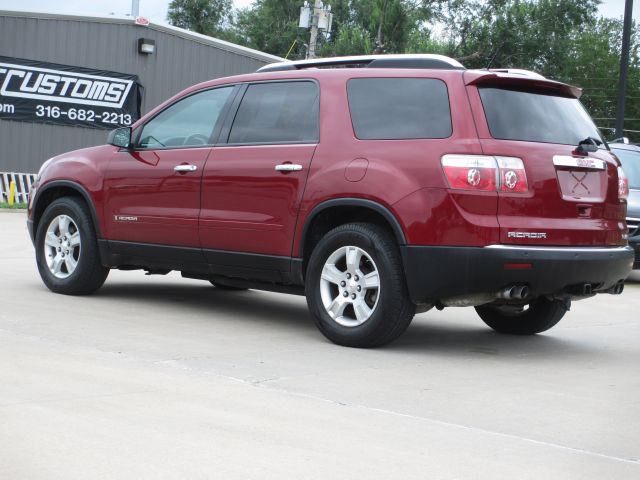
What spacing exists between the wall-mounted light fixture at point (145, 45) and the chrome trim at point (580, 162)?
21.6 m

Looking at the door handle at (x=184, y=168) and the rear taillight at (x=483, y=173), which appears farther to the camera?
the door handle at (x=184, y=168)

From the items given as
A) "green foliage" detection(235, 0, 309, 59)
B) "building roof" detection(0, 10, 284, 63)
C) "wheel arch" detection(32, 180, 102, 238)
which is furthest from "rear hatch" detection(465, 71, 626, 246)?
"green foliage" detection(235, 0, 309, 59)

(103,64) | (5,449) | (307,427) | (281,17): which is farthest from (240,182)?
(281,17)

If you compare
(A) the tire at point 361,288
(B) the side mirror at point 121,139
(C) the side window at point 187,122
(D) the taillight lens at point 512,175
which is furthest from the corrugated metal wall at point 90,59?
(D) the taillight lens at point 512,175

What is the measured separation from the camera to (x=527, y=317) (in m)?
8.34

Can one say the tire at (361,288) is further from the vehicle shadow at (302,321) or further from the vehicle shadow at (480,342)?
the vehicle shadow at (480,342)

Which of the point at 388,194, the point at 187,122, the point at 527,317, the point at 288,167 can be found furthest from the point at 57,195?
the point at 527,317

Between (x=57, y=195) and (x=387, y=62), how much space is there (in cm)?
343

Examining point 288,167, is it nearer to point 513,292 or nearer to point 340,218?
point 340,218

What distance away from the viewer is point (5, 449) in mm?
4301

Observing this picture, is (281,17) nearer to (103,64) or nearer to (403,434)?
(103,64)

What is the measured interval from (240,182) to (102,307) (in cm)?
163

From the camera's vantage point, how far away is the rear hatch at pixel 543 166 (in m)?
6.79

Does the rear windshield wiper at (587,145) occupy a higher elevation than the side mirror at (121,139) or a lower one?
higher
